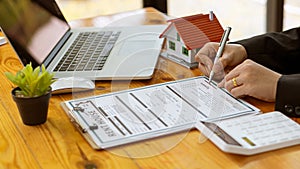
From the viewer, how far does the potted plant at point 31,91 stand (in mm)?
1143

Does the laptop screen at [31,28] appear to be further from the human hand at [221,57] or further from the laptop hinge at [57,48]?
the human hand at [221,57]

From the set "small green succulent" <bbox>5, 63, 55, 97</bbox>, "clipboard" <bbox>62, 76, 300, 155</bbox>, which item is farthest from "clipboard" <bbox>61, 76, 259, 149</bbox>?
"small green succulent" <bbox>5, 63, 55, 97</bbox>

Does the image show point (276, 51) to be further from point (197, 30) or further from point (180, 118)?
point (180, 118)

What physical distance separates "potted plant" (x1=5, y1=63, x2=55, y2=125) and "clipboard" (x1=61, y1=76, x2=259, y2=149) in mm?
85

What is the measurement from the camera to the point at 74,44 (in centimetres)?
166

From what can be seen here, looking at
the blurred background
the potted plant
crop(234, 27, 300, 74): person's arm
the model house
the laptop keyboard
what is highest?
the potted plant

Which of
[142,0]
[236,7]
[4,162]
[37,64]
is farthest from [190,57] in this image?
[236,7]

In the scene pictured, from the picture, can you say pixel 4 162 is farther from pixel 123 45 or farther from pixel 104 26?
pixel 104 26

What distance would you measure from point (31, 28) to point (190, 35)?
454 mm

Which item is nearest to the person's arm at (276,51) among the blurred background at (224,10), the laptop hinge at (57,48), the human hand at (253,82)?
the human hand at (253,82)

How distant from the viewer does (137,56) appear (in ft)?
Result: 5.00

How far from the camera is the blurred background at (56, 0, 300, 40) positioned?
3168 mm

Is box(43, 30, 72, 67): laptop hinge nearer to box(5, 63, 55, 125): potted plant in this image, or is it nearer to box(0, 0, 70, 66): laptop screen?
box(0, 0, 70, 66): laptop screen

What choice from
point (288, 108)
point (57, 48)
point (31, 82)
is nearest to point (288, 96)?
point (288, 108)
